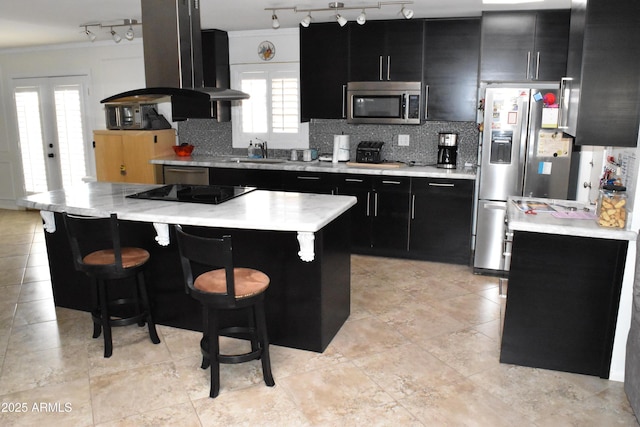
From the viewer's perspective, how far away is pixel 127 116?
6391mm

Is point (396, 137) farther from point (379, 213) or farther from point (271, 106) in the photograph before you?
point (271, 106)

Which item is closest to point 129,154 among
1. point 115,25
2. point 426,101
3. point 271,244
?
point 115,25

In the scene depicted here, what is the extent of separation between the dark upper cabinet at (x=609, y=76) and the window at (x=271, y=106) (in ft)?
12.2

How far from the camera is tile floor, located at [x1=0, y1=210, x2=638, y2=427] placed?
105 inches

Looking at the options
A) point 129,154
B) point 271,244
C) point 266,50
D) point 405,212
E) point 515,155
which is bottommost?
point 405,212

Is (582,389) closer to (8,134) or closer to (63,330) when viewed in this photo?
(63,330)

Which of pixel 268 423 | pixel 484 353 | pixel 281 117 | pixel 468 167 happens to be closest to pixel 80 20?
pixel 281 117

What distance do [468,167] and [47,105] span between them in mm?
6190

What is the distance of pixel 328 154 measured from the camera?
620cm

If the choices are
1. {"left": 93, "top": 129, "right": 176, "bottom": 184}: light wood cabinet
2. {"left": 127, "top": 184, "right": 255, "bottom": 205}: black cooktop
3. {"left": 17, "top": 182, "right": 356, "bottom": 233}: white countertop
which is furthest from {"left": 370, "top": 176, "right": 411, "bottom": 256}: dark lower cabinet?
{"left": 93, "top": 129, "right": 176, "bottom": 184}: light wood cabinet

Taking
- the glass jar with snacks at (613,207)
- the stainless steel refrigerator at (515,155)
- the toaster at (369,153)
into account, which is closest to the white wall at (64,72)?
the toaster at (369,153)

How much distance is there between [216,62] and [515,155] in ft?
11.8

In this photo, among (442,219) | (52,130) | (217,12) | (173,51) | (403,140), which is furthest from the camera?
(52,130)

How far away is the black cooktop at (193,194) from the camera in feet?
11.9
